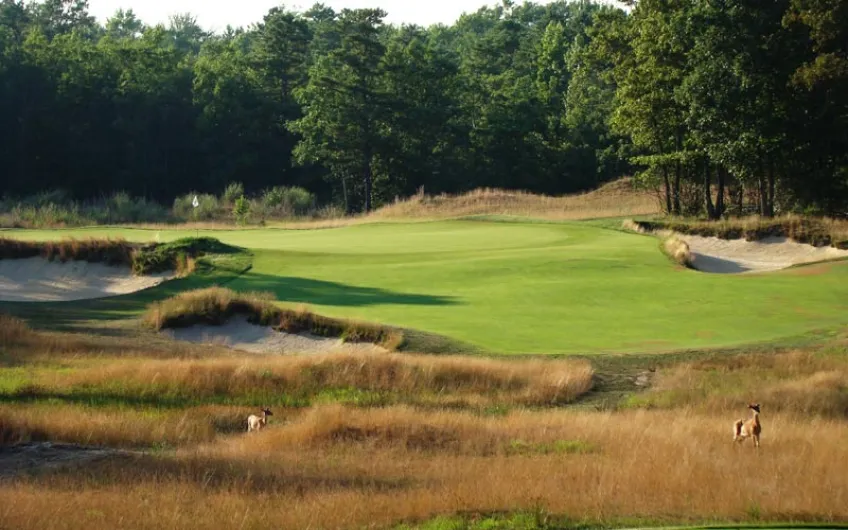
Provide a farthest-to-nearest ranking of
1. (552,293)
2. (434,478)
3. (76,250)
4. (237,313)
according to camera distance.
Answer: (76,250) → (552,293) → (237,313) → (434,478)

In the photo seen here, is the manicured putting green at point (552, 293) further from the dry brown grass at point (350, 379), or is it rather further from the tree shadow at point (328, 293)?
the dry brown grass at point (350, 379)

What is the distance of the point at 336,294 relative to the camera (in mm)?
29281

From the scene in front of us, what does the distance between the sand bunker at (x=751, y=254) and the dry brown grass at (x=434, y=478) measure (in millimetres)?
24617

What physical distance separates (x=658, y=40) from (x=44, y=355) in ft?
131

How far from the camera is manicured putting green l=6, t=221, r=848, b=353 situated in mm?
23188

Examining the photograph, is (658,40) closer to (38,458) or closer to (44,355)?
(44,355)

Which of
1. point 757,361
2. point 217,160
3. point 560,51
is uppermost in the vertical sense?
point 560,51

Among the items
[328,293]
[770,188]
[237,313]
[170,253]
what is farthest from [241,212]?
[237,313]

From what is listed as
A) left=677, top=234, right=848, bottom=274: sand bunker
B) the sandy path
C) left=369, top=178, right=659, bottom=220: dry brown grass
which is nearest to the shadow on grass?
the sandy path

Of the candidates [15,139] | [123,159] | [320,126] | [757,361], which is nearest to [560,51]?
[320,126]

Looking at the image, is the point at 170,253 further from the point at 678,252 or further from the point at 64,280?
the point at 678,252

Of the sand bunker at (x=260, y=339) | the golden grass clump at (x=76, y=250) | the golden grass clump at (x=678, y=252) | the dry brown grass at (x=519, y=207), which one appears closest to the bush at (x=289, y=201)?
the dry brown grass at (x=519, y=207)

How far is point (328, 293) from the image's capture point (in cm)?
2956

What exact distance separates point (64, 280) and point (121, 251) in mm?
2116
